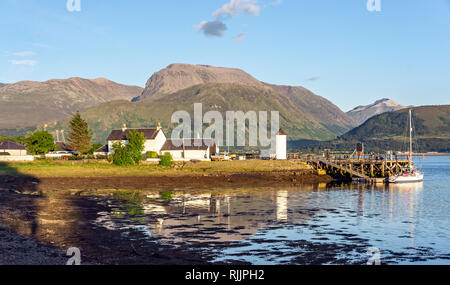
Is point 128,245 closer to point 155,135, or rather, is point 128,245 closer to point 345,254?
point 345,254

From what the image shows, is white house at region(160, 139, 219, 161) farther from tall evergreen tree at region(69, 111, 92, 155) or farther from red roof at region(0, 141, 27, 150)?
red roof at region(0, 141, 27, 150)

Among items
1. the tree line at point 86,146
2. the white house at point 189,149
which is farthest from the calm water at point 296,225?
the white house at point 189,149

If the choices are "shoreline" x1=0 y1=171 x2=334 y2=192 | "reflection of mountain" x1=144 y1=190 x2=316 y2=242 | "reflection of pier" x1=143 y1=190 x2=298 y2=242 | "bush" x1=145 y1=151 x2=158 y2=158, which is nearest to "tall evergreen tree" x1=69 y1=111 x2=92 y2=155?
"bush" x1=145 y1=151 x2=158 y2=158

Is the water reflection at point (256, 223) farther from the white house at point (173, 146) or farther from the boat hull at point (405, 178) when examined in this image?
the white house at point (173, 146)

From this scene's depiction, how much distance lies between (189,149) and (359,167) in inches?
1628

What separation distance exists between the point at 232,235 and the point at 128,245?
8099mm

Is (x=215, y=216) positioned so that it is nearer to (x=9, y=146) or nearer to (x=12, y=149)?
(x=12, y=149)

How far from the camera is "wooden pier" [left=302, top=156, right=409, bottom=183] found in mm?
95438

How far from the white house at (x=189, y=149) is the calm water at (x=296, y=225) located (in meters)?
50.6

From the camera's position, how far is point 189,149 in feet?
382

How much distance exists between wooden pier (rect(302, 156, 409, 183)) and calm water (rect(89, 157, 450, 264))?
30.8 metres

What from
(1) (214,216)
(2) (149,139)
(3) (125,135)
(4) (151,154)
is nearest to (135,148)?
(4) (151,154)

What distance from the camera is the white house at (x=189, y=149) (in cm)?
11512
